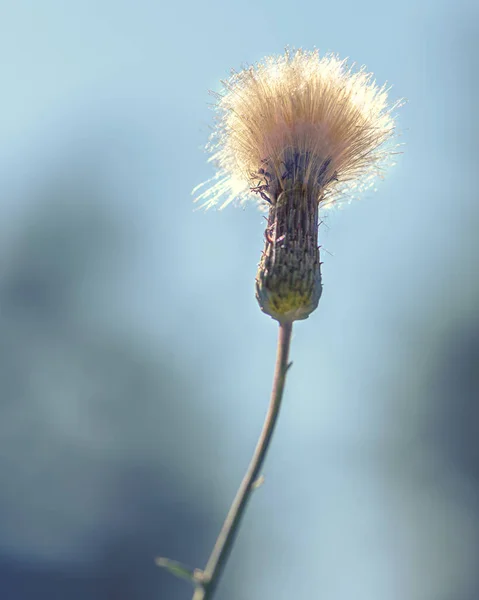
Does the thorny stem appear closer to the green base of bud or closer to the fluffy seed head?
the green base of bud

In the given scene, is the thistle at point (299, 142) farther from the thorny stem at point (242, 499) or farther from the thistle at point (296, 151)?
the thorny stem at point (242, 499)

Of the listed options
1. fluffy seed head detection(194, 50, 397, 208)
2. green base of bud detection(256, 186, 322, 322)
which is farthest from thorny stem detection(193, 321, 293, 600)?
fluffy seed head detection(194, 50, 397, 208)

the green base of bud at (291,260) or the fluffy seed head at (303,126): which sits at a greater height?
the fluffy seed head at (303,126)

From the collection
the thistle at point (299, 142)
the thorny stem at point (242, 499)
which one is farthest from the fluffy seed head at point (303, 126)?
the thorny stem at point (242, 499)

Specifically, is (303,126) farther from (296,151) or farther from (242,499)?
(242,499)

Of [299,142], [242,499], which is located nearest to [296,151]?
[299,142]

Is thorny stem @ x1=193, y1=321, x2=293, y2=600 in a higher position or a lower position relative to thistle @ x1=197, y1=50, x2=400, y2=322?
Answer: lower
